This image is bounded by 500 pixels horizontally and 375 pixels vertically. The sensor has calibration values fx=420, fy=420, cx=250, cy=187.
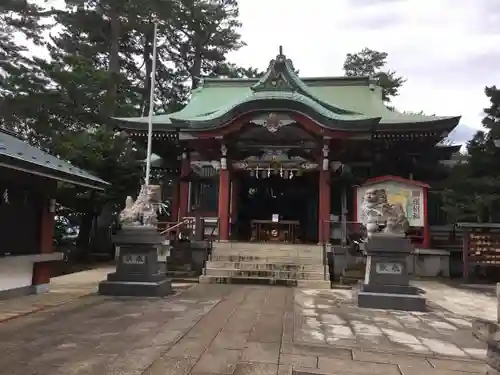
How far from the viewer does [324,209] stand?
14.4 m

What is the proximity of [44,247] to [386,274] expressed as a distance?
751 centimetres

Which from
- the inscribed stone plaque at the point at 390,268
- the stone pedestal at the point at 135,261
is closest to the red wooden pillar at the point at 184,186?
the stone pedestal at the point at 135,261

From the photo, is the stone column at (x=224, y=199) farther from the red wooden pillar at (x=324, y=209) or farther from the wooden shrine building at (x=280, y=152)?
the red wooden pillar at (x=324, y=209)

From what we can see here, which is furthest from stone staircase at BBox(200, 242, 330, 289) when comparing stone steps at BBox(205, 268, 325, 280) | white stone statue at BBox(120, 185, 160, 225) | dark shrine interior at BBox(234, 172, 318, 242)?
dark shrine interior at BBox(234, 172, 318, 242)

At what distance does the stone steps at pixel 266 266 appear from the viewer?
1234cm

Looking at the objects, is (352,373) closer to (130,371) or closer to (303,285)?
(130,371)

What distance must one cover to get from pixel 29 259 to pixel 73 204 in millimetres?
9878

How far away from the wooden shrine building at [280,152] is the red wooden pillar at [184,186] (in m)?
0.04

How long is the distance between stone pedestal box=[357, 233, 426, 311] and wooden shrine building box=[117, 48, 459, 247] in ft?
18.9

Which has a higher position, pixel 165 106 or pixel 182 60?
pixel 182 60

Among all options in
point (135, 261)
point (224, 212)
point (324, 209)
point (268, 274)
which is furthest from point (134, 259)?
point (324, 209)

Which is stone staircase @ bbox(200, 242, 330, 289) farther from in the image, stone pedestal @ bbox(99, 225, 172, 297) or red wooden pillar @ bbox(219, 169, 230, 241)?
stone pedestal @ bbox(99, 225, 172, 297)

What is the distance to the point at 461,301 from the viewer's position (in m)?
9.59

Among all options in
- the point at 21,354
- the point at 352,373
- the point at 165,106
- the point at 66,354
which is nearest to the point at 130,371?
the point at 66,354
